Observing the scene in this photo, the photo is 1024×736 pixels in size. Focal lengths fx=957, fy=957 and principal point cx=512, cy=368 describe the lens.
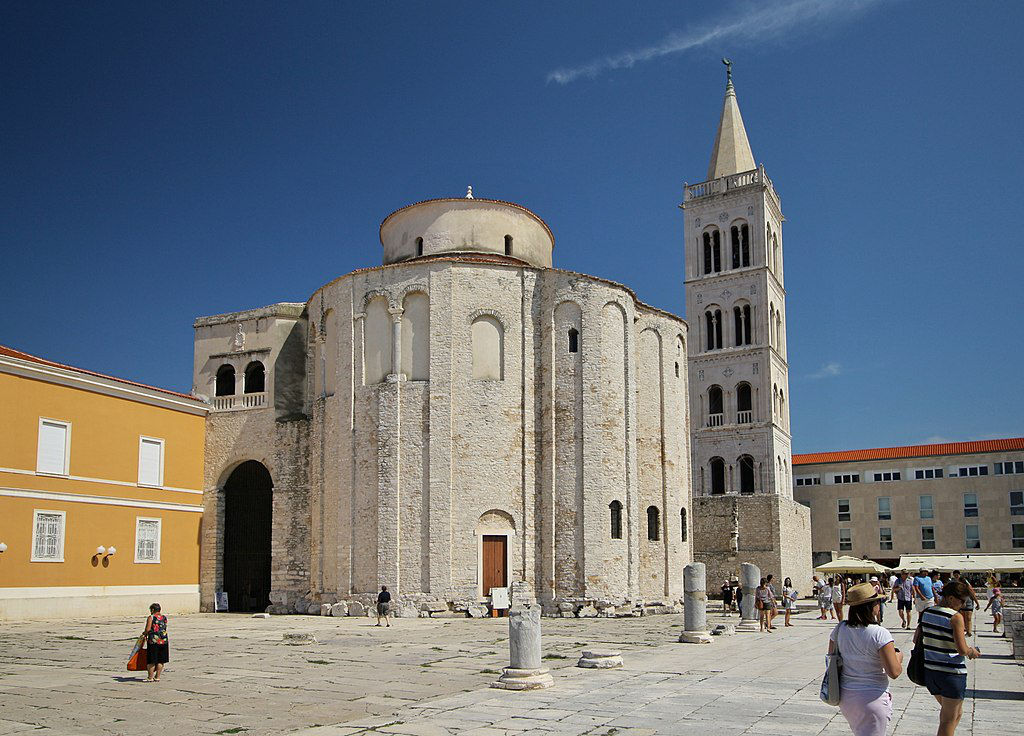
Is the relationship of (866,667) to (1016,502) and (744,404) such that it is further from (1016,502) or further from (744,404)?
(1016,502)

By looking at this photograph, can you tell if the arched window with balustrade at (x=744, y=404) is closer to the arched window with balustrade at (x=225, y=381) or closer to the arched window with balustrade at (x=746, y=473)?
the arched window with balustrade at (x=746, y=473)

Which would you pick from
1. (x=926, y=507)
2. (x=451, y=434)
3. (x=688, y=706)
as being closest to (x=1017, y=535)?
(x=926, y=507)

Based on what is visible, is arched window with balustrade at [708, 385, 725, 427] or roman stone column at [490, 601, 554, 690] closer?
roman stone column at [490, 601, 554, 690]

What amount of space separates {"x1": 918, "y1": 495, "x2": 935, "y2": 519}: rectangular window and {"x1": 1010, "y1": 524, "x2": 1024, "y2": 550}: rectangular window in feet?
15.9

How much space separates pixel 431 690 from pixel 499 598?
16210 millimetres

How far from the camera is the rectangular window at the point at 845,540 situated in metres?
66.1

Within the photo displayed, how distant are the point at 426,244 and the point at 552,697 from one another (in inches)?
950

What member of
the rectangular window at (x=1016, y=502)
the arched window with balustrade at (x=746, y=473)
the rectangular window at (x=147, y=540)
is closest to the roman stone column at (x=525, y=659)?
the rectangular window at (x=147, y=540)

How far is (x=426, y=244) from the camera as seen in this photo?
3434 cm

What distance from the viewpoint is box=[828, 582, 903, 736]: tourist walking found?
6410mm

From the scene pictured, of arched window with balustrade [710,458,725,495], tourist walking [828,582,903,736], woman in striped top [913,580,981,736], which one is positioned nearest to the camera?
tourist walking [828,582,903,736]

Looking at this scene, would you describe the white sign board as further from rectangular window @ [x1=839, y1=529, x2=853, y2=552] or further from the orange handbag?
rectangular window @ [x1=839, y1=529, x2=853, y2=552]

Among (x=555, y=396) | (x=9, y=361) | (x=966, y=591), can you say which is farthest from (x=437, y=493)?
(x=966, y=591)

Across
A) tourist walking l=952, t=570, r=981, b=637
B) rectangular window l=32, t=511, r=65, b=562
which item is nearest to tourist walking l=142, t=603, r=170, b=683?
tourist walking l=952, t=570, r=981, b=637
